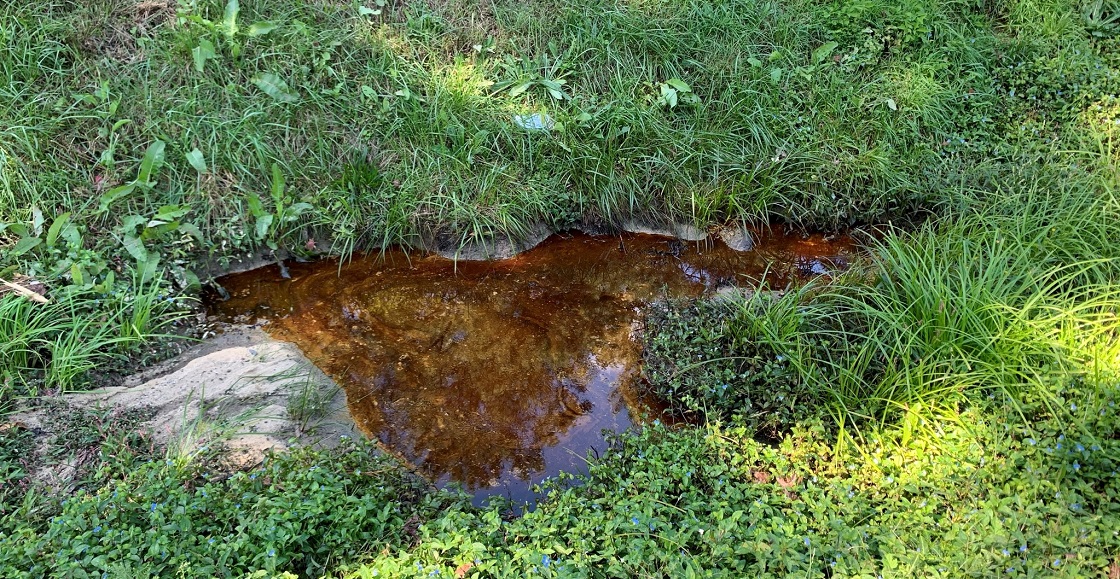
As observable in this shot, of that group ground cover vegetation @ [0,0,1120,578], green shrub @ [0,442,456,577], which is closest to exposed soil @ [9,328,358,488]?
ground cover vegetation @ [0,0,1120,578]

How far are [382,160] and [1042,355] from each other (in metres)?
3.83

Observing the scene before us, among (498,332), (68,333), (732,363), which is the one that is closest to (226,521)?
(68,333)

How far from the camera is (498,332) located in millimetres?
4363

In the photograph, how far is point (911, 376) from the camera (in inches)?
135

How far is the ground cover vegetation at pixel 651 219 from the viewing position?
271 centimetres

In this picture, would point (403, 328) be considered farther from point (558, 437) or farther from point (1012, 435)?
point (1012, 435)

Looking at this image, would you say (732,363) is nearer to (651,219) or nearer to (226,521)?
(651,219)

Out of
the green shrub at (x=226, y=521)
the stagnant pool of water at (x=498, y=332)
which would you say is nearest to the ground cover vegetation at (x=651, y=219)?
the green shrub at (x=226, y=521)

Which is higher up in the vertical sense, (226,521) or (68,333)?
(226,521)

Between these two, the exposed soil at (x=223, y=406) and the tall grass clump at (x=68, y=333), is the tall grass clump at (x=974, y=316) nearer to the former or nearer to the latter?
the exposed soil at (x=223, y=406)

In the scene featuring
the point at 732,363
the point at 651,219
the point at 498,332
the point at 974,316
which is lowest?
the point at 498,332

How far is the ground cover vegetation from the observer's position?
106 inches

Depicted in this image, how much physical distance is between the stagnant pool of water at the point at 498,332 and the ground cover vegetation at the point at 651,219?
0.21 meters

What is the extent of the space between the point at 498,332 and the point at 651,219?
58.4 inches
